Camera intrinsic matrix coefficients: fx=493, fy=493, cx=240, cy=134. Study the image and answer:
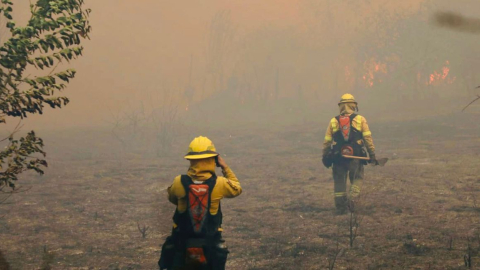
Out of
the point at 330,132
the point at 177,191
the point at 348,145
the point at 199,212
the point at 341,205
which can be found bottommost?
the point at 341,205

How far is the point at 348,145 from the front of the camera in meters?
8.60

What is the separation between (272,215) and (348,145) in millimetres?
2074

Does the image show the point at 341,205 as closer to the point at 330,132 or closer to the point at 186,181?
the point at 330,132

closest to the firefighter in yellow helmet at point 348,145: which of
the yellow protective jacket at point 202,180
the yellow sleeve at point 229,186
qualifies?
the yellow sleeve at point 229,186

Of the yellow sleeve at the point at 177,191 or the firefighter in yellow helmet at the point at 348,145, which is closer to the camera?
the yellow sleeve at the point at 177,191

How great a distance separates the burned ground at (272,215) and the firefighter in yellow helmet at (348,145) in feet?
2.20

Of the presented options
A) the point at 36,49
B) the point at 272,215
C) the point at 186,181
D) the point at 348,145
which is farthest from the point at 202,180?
the point at 272,215

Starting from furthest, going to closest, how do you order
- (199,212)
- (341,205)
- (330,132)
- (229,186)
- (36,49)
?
1. (341,205)
2. (330,132)
3. (36,49)
4. (229,186)
5. (199,212)

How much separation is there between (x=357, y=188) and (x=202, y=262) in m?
5.03

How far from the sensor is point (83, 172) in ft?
52.1

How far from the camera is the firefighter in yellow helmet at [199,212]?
4051 millimetres

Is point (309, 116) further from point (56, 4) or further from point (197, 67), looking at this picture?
point (197, 67)

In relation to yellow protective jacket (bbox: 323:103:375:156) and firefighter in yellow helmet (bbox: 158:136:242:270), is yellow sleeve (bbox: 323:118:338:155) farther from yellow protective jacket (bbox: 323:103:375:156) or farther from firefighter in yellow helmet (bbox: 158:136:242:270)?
firefighter in yellow helmet (bbox: 158:136:242:270)

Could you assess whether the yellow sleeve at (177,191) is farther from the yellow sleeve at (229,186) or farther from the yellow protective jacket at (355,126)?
the yellow protective jacket at (355,126)
